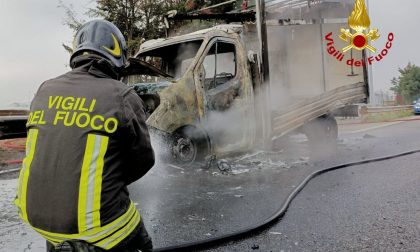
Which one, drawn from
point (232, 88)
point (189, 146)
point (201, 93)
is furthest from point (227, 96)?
point (189, 146)

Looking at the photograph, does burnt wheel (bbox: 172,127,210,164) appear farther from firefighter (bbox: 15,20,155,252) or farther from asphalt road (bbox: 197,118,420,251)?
firefighter (bbox: 15,20,155,252)

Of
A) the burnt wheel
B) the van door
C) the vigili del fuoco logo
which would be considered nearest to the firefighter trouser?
the burnt wheel

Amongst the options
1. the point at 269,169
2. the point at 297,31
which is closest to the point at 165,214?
the point at 269,169

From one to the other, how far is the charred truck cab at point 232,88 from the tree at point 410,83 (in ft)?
123

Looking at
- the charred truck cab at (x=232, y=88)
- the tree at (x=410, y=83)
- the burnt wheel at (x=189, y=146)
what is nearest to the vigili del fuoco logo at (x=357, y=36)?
the charred truck cab at (x=232, y=88)

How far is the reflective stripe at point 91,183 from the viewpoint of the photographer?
1.31 meters

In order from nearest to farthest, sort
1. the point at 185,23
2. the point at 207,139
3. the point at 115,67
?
the point at 115,67, the point at 207,139, the point at 185,23

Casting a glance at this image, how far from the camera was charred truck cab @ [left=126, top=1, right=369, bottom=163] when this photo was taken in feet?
16.6

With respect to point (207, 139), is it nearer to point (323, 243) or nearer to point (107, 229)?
point (323, 243)

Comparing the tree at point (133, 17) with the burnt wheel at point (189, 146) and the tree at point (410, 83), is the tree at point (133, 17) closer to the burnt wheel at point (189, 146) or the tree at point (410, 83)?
the burnt wheel at point (189, 146)

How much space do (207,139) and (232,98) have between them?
0.76m

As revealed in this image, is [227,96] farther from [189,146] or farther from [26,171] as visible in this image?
[26,171]

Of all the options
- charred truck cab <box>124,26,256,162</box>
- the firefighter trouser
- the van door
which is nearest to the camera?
the firefighter trouser

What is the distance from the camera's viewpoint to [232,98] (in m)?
5.56
